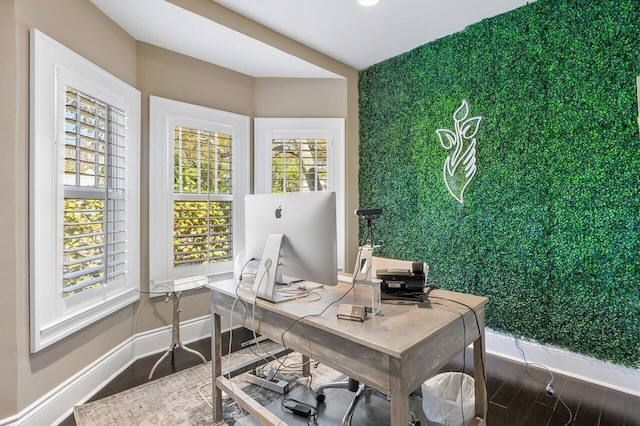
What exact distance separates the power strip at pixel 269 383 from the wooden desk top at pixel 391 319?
0.91 metres

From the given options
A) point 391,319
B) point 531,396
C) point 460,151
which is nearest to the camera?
point 391,319

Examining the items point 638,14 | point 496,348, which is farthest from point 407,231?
point 638,14

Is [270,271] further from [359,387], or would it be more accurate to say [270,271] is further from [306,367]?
Answer: [306,367]

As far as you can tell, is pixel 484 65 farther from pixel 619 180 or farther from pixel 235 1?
pixel 235 1

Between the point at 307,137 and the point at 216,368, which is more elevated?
A: the point at 307,137

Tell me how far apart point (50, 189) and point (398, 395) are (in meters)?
2.28

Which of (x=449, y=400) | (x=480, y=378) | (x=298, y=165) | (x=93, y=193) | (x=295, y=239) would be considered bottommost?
(x=449, y=400)

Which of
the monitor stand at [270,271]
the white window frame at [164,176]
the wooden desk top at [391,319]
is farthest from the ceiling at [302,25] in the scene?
the wooden desk top at [391,319]

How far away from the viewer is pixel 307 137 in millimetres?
3781

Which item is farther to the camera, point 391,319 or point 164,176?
point 164,176

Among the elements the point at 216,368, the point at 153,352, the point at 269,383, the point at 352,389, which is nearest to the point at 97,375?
the point at 153,352

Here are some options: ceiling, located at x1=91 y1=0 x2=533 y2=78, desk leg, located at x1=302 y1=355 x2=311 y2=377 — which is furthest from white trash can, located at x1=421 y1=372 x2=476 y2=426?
ceiling, located at x1=91 y1=0 x2=533 y2=78

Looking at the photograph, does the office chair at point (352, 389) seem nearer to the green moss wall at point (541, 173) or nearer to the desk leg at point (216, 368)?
the desk leg at point (216, 368)

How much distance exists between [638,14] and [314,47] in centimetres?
259
